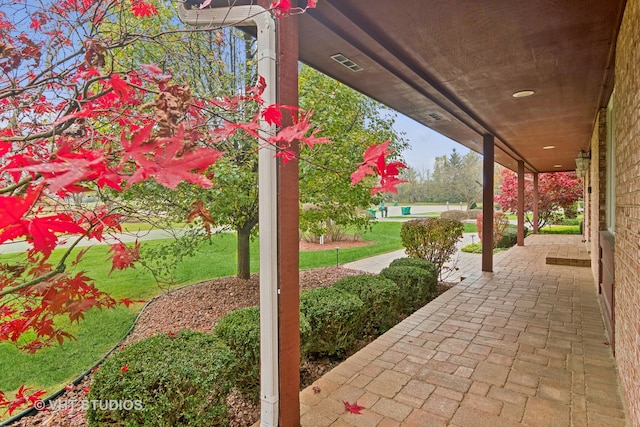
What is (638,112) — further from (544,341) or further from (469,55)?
(544,341)

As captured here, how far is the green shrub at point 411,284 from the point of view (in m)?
4.50

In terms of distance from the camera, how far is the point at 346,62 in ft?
10.3

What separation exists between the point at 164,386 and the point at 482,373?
232 centimetres

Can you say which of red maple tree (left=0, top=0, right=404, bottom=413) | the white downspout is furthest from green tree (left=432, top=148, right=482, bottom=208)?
red maple tree (left=0, top=0, right=404, bottom=413)

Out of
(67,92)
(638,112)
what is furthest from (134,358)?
(638,112)

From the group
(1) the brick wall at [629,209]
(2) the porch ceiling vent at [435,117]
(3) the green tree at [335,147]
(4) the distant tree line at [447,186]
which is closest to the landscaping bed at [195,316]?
(3) the green tree at [335,147]

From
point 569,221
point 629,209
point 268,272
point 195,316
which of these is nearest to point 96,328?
point 195,316

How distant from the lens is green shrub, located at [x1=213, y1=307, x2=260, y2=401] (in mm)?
2430

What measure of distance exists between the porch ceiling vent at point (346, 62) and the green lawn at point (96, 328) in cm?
227

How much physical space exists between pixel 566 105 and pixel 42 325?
19.0ft

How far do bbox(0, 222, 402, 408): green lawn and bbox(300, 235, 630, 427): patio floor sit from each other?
1.90 metres

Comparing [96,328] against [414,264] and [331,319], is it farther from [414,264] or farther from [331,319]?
[414,264]

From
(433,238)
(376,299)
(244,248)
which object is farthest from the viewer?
(433,238)

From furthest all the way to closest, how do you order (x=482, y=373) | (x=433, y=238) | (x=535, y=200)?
(x=535, y=200) < (x=433, y=238) < (x=482, y=373)
